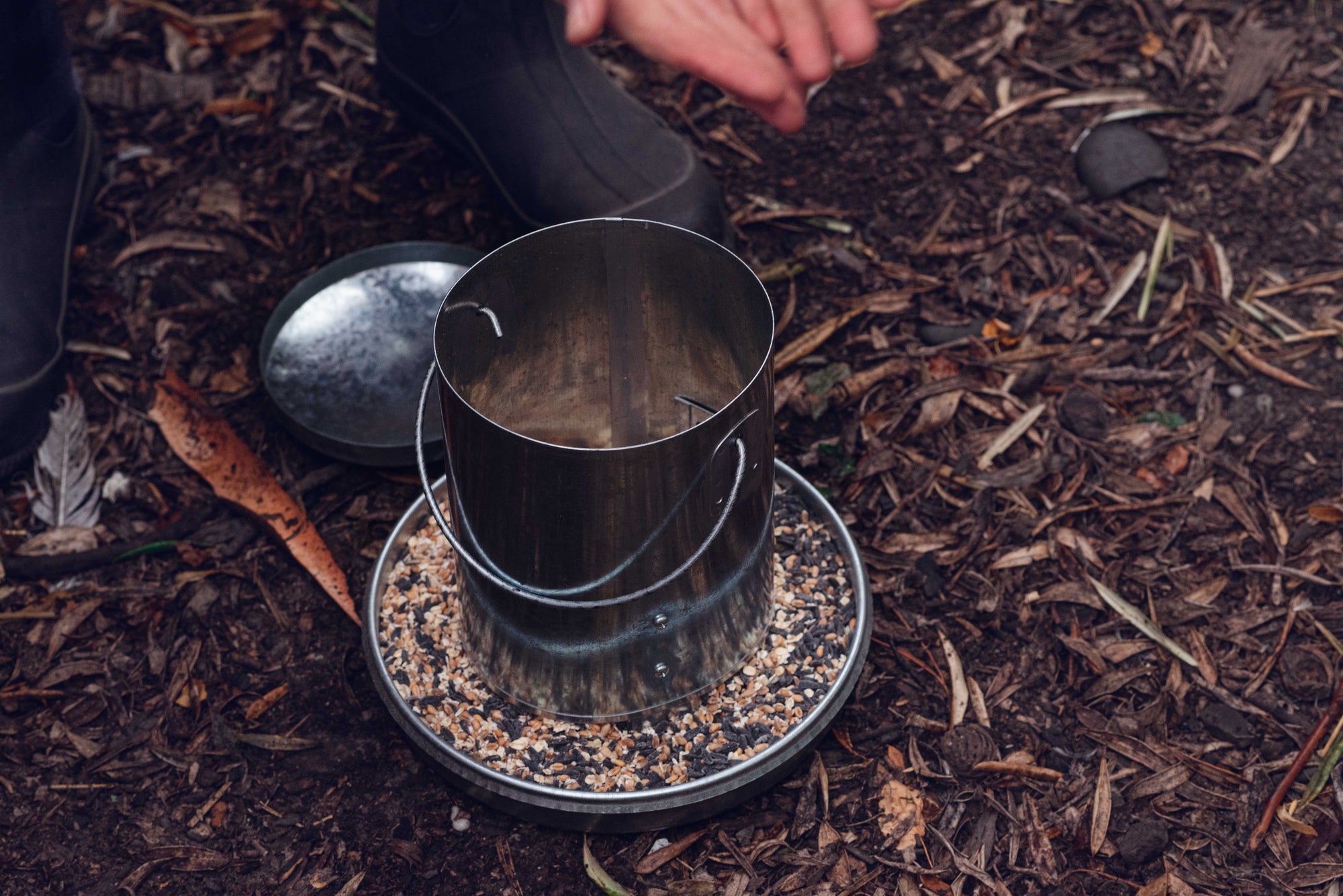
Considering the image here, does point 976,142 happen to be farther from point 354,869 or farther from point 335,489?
point 354,869

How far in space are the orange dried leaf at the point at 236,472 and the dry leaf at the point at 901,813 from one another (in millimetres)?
1167

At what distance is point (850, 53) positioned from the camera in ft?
6.41

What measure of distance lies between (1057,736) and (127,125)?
312 cm

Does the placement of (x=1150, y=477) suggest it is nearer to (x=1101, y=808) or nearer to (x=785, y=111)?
(x=1101, y=808)

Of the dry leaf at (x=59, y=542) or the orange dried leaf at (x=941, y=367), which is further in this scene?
the orange dried leaf at (x=941, y=367)

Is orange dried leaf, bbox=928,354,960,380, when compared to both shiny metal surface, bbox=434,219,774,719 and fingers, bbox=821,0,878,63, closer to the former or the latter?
shiny metal surface, bbox=434,219,774,719

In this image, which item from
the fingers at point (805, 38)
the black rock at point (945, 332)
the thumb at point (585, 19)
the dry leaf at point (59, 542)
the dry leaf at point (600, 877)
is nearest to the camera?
the thumb at point (585, 19)

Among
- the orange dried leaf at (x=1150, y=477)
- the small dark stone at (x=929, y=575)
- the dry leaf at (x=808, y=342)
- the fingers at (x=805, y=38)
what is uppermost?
the fingers at (x=805, y=38)

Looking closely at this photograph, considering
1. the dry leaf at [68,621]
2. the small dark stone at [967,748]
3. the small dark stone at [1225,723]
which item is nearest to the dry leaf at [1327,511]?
the small dark stone at [1225,723]

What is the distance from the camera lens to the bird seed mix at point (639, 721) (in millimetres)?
2094

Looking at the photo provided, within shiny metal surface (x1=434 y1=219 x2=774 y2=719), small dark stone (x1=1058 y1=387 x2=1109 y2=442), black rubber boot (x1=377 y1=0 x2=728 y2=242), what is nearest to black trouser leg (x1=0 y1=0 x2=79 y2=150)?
black rubber boot (x1=377 y1=0 x2=728 y2=242)

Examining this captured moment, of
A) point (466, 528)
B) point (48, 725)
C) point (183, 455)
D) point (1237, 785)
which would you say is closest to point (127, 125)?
point (183, 455)

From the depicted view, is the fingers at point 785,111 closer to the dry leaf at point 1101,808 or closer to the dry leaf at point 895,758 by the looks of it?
the dry leaf at point 895,758

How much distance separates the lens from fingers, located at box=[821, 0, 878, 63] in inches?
76.3
